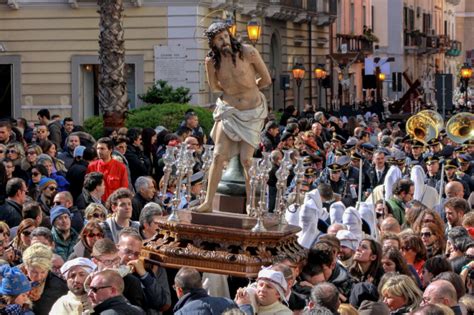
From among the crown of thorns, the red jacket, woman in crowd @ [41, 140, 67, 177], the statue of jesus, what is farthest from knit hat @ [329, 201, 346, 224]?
woman in crowd @ [41, 140, 67, 177]

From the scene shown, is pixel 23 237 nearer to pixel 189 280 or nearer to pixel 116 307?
pixel 189 280

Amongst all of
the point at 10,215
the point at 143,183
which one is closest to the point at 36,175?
the point at 143,183

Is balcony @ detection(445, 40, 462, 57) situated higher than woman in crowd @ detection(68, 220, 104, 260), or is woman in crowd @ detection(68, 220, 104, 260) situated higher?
balcony @ detection(445, 40, 462, 57)

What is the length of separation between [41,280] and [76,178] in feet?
23.0

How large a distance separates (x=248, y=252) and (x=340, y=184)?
8.34 metres

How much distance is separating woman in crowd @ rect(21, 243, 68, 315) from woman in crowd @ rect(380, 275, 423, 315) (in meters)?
2.54

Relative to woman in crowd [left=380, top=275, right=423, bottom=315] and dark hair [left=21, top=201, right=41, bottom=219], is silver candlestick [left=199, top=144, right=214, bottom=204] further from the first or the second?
dark hair [left=21, top=201, right=41, bottom=219]

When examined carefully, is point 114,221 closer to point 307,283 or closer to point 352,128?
point 307,283

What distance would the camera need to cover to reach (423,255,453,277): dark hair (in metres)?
12.1

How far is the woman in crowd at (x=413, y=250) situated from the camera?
43.0ft

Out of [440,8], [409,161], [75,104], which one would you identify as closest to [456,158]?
[409,161]

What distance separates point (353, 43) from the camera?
6356cm

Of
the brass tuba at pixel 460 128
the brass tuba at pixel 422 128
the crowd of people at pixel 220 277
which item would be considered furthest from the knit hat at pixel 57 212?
the brass tuba at pixel 460 128

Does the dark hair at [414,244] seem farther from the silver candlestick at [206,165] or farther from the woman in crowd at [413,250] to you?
the silver candlestick at [206,165]
